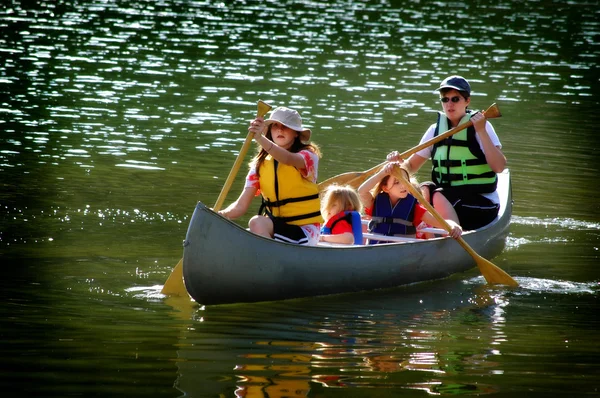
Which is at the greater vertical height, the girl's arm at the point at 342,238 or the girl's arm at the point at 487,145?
the girl's arm at the point at 487,145

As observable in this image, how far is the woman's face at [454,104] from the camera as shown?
8.84 metres

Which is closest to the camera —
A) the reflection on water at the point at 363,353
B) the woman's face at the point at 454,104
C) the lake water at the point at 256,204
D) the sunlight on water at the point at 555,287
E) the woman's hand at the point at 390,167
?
the reflection on water at the point at 363,353

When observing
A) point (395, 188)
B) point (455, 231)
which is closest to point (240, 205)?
point (395, 188)

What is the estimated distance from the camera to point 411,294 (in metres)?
7.93

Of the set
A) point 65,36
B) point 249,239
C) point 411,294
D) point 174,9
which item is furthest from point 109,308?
point 174,9

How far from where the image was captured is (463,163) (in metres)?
8.94

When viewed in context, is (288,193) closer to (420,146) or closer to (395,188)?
(395,188)

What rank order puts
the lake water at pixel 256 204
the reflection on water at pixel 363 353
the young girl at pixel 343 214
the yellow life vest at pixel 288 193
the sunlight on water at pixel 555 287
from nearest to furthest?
the reflection on water at pixel 363 353, the lake water at pixel 256 204, the yellow life vest at pixel 288 193, the sunlight on water at pixel 555 287, the young girl at pixel 343 214

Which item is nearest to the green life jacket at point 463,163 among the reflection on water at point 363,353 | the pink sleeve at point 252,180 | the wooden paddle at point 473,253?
the wooden paddle at point 473,253

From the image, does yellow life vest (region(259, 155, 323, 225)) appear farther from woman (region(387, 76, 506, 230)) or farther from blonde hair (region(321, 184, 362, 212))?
woman (region(387, 76, 506, 230))

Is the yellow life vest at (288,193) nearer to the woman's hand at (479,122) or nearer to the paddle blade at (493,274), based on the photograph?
the paddle blade at (493,274)

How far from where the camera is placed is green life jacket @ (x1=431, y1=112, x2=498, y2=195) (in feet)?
29.2

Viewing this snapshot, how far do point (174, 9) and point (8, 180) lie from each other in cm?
1945

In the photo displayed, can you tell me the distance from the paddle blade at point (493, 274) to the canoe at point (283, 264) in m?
0.27
